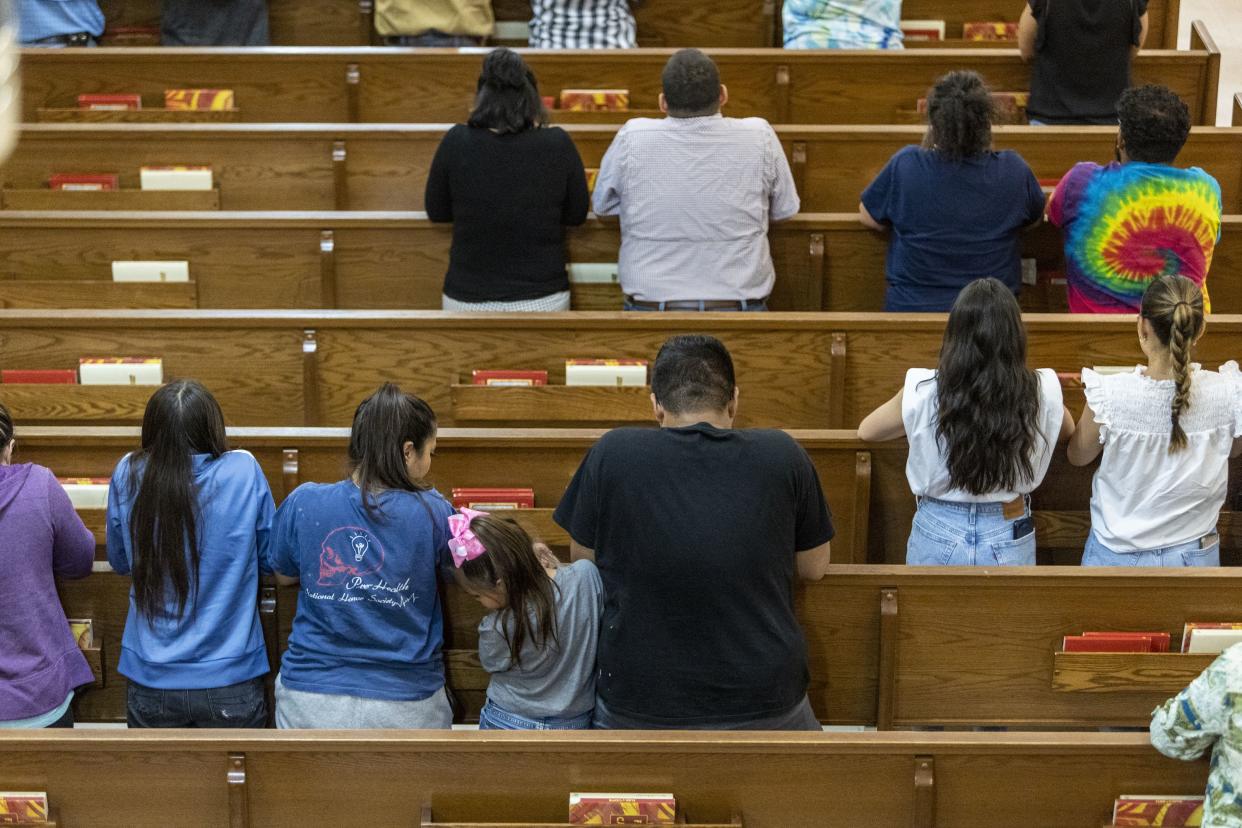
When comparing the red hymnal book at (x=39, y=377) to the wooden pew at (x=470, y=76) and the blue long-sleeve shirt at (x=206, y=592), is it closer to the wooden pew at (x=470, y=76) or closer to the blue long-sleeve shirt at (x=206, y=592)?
the blue long-sleeve shirt at (x=206, y=592)

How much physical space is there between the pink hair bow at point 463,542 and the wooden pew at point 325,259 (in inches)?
68.7

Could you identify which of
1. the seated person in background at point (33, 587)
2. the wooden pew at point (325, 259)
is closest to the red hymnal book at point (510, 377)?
the wooden pew at point (325, 259)

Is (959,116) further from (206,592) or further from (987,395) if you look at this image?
(206,592)

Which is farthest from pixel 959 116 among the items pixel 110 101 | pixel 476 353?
pixel 110 101

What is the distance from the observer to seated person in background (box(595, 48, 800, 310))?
382cm

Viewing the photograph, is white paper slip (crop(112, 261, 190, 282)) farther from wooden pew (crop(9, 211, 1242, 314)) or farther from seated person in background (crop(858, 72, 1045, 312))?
seated person in background (crop(858, 72, 1045, 312))

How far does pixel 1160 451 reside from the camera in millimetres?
2799

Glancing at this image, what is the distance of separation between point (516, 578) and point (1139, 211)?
2.08 metres

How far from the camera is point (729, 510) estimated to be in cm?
233

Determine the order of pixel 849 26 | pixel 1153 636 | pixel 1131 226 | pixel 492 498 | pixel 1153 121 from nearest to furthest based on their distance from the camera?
pixel 1153 636, pixel 492 498, pixel 1153 121, pixel 1131 226, pixel 849 26

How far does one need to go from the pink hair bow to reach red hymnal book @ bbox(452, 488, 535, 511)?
617 millimetres

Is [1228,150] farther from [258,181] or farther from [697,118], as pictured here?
[258,181]

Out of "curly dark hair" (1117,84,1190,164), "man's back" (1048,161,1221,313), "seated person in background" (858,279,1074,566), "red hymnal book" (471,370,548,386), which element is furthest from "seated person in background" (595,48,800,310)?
"seated person in background" (858,279,1074,566)

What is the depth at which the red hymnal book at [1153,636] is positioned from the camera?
2.62 meters
